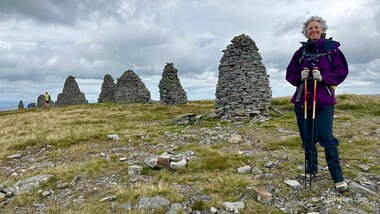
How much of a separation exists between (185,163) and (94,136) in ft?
24.3

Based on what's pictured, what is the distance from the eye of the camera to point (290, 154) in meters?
9.16

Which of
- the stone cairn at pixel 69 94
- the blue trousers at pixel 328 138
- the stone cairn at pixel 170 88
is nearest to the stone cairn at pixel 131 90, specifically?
the stone cairn at pixel 69 94

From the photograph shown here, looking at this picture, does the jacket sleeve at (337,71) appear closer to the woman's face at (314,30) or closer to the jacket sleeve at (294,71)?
the woman's face at (314,30)

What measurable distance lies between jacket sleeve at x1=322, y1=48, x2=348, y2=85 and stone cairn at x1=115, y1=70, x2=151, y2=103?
43001mm

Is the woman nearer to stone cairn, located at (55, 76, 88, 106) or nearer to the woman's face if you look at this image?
the woman's face

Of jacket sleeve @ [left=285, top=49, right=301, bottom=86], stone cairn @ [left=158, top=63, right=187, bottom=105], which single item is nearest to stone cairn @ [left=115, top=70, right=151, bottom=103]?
stone cairn @ [left=158, top=63, right=187, bottom=105]

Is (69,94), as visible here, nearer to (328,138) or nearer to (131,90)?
(131,90)

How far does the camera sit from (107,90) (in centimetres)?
5616

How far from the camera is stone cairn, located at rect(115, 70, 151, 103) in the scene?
156 ft

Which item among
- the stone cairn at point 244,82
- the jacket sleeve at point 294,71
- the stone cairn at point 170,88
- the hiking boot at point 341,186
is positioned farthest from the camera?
the stone cairn at point 170,88

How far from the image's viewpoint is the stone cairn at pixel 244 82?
714 inches

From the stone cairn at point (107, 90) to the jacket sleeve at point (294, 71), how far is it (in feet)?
170

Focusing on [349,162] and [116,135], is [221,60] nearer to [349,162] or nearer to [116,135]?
[116,135]

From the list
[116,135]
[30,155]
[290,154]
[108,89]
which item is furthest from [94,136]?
[108,89]
